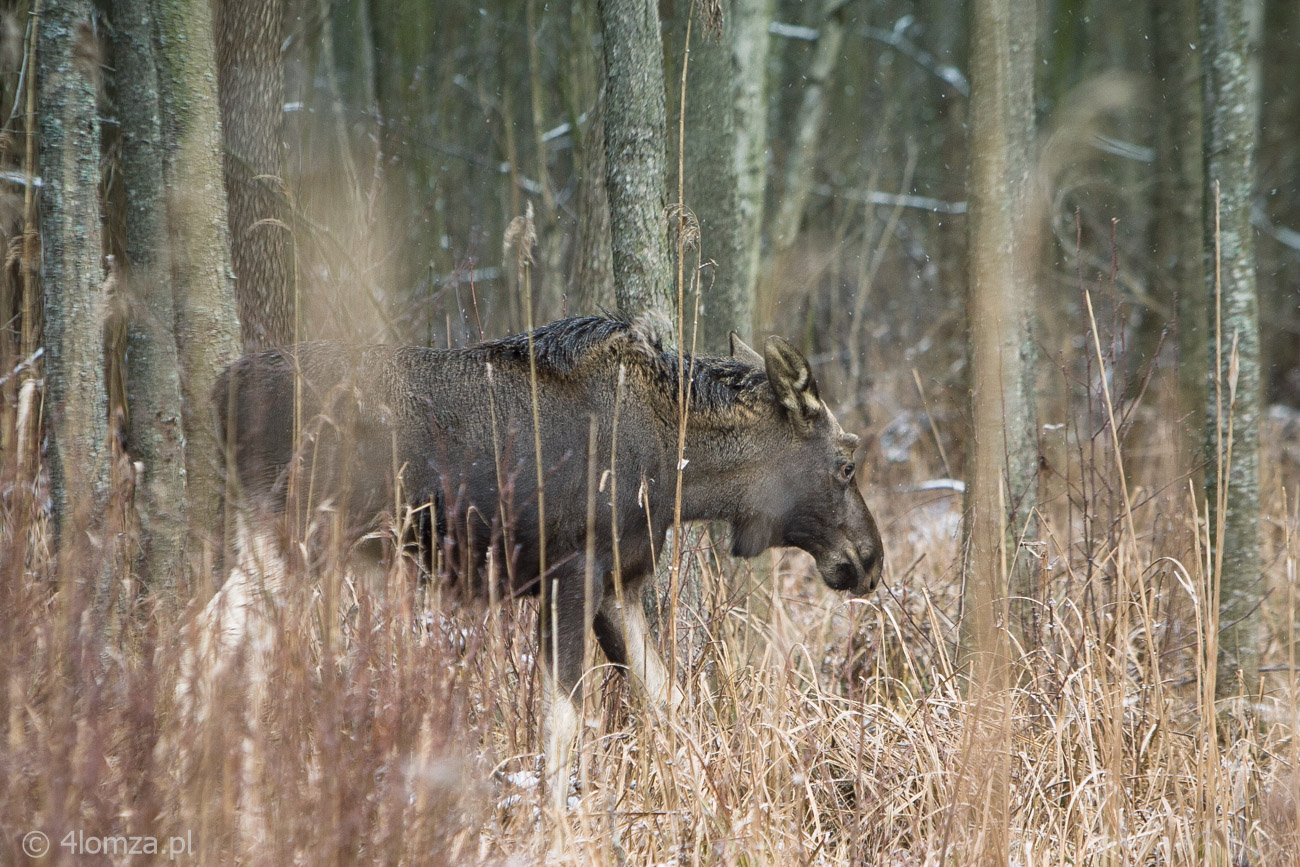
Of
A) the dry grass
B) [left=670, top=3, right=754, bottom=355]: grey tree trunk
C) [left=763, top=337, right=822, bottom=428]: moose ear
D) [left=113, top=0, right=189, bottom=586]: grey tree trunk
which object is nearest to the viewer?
the dry grass

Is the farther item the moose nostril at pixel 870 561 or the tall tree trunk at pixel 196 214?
the moose nostril at pixel 870 561

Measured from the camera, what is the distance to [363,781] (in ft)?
8.18

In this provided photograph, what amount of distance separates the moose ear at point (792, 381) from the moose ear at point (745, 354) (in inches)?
12.1

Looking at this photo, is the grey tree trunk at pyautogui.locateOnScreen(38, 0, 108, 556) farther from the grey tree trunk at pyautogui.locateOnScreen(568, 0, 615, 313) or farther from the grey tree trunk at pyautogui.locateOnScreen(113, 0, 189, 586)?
the grey tree trunk at pyautogui.locateOnScreen(568, 0, 615, 313)

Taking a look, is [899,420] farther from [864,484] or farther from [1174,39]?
[1174,39]

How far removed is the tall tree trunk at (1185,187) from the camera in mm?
5840

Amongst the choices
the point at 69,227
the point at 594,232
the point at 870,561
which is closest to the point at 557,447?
the point at 870,561

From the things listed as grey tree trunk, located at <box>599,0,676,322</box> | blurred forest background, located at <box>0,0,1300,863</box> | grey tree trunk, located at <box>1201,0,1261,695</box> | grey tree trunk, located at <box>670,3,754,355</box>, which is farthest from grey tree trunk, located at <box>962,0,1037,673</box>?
grey tree trunk, located at <box>670,3,754,355</box>

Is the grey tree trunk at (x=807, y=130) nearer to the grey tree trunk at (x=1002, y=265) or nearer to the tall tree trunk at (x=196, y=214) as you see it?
the grey tree trunk at (x=1002, y=265)

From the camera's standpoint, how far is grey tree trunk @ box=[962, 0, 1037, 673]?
402 centimetres

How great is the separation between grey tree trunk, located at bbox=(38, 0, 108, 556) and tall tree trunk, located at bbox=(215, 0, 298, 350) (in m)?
1.35

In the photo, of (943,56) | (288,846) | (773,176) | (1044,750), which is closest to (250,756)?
(288,846)

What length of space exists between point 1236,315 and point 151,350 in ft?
15.6

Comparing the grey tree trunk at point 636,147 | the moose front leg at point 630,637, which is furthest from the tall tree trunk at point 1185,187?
the moose front leg at point 630,637
